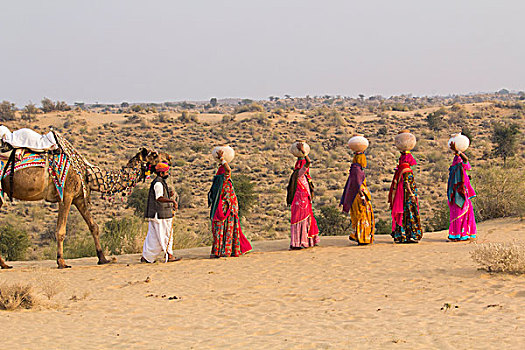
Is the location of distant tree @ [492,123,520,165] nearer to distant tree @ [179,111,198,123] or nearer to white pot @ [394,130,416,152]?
white pot @ [394,130,416,152]

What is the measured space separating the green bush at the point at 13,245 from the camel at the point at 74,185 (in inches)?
211

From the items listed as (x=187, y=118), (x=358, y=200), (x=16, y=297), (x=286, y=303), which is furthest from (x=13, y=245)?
(x=187, y=118)

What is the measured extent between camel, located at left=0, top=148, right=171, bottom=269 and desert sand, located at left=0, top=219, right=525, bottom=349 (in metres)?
0.97

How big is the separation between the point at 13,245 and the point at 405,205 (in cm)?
1152

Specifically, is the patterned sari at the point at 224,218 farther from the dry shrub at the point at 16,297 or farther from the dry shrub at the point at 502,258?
the dry shrub at the point at 502,258

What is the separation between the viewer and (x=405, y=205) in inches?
477

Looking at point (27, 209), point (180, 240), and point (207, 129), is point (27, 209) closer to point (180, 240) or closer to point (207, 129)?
point (180, 240)

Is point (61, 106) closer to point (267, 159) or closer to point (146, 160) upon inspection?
point (267, 159)

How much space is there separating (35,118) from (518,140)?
39.9m

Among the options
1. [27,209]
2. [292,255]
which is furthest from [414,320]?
[27,209]

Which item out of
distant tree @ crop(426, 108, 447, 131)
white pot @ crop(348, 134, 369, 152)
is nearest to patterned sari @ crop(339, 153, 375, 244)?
white pot @ crop(348, 134, 369, 152)

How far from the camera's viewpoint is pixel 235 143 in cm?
4256

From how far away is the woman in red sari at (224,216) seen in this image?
11695mm

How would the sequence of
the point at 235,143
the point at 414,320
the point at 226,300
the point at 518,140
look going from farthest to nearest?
the point at 235,143 → the point at 518,140 → the point at 226,300 → the point at 414,320
